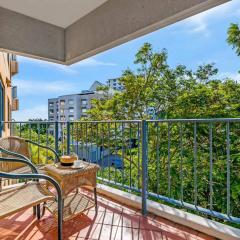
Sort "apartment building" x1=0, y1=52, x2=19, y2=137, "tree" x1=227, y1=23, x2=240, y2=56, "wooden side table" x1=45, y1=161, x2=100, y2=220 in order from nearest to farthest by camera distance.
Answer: "wooden side table" x1=45, y1=161, x2=100, y2=220 → "apartment building" x1=0, y1=52, x2=19, y2=137 → "tree" x1=227, y1=23, x2=240, y2=56

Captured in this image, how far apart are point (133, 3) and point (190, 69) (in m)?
7.68

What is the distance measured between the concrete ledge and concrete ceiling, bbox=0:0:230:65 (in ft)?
6.83

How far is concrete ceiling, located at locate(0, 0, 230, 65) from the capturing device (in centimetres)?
260

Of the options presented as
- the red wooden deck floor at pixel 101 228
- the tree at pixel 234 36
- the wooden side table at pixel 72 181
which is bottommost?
the red wooden deck floor at pixel 101 228

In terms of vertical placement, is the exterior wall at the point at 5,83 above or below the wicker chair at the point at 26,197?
above

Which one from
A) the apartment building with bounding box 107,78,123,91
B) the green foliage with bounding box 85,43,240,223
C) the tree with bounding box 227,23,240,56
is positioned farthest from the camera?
the apartment building with bounding box 107,78,123,91

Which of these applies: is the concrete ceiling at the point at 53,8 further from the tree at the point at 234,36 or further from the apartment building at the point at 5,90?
the tree at the point at 234,36

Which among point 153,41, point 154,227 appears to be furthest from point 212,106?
point 154,227

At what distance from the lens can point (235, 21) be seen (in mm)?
7719

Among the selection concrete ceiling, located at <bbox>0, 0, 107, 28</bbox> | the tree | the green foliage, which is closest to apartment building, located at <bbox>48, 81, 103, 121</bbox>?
the green foliage

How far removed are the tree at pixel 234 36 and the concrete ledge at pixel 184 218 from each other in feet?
22.7

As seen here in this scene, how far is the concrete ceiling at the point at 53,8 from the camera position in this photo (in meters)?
3.26

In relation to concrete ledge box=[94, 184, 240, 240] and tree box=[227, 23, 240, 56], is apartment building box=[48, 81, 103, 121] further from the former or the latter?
concrete ledge box=[94, 184, 240, 240]

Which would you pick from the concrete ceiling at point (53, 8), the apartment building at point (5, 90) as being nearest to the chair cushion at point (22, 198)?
the concrete ceiling at point (53, 8)
